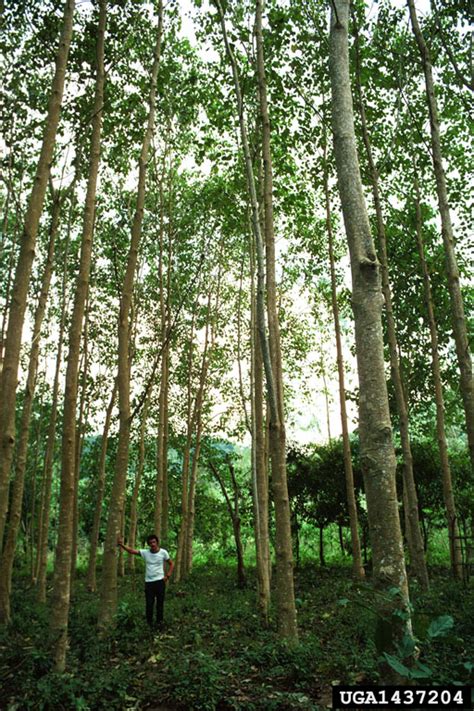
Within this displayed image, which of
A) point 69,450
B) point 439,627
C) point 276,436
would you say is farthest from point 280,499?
point 439,627

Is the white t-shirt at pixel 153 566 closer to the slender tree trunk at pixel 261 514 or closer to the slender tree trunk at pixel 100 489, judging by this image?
the slender tree trunk at pixel 261 514

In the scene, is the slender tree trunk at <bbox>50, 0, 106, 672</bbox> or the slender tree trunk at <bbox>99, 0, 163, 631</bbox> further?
the slender tree trunk at <bbox>99, 0, 163, 631</bbox>

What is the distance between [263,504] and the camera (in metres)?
8.48

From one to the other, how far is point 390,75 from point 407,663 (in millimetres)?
10048

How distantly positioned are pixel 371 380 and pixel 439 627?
135 cm

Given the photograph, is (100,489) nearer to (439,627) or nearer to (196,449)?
(196,449)

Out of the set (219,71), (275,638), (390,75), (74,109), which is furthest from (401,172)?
(275,638)

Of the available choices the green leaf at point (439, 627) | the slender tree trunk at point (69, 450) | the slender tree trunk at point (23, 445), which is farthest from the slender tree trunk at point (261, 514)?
the green leaf at point (439, 627)

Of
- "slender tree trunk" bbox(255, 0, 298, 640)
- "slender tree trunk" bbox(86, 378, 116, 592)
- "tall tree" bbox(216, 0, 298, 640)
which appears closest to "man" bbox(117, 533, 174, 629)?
"slender tree trunk" bbox(255, 0, 298, 640)

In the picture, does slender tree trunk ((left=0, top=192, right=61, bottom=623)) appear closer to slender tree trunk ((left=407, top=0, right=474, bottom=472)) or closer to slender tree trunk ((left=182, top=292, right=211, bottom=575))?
slender tree trunk ((left=407, top=0, right=474, bottom=472))

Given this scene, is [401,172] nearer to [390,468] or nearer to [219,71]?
[219,71]

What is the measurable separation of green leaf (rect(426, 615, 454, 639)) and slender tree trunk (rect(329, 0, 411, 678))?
119mm

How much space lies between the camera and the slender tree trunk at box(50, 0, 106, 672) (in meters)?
4.91

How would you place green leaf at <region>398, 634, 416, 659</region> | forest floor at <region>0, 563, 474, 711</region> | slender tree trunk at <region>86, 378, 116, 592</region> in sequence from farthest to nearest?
slender tree trunk at <region>86, 378, 116, 592</region>, forest floor at <region>0, 563, 474, 711</region>, green leaf at <region>398, 634, 416, 659</region>
